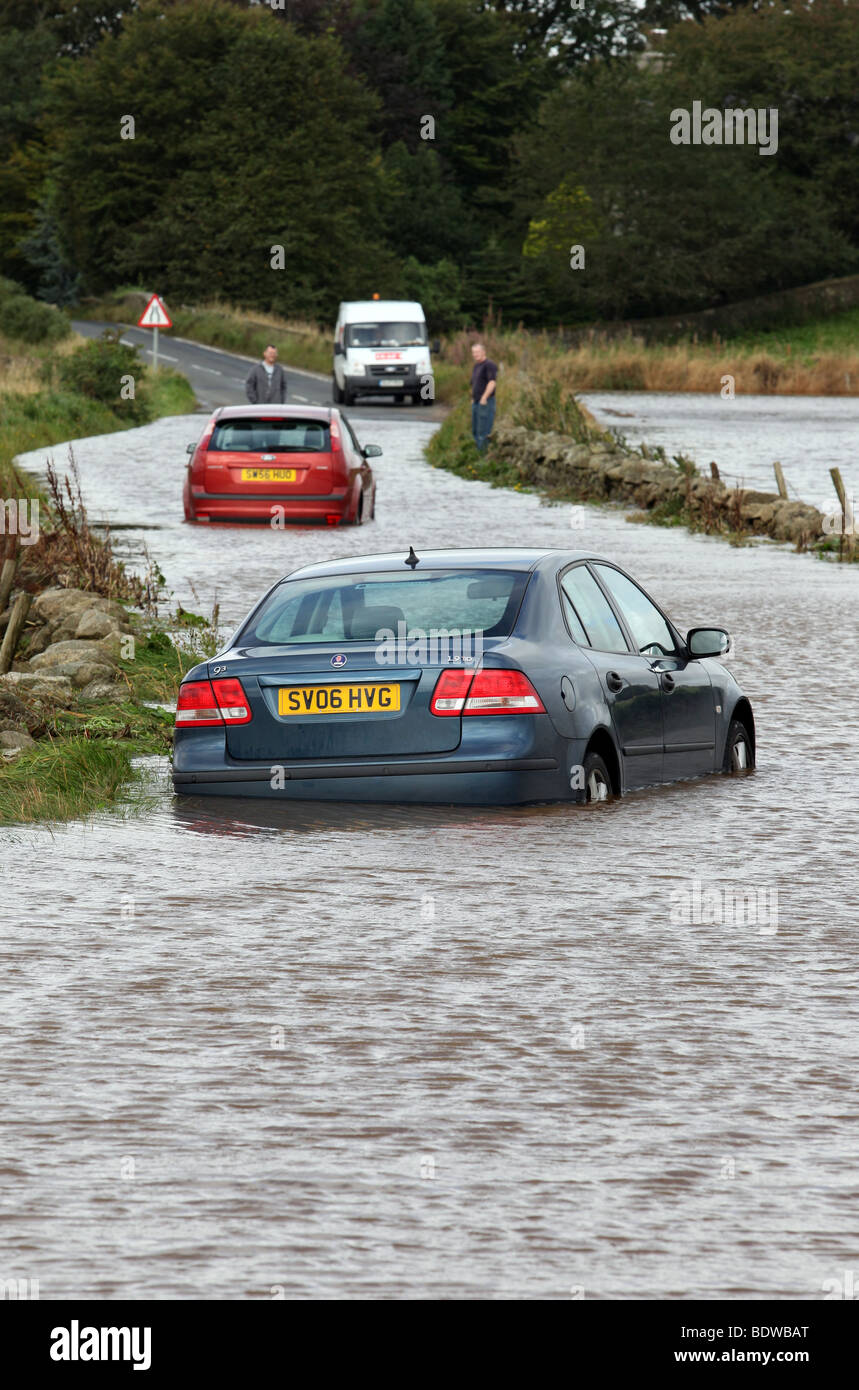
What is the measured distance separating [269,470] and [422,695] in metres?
18.2

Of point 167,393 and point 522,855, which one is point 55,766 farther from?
point 167,393

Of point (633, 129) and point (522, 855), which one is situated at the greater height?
point (633, 129)

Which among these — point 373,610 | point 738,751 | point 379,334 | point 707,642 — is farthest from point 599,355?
point 373,610

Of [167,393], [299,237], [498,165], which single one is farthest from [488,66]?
[167,393]

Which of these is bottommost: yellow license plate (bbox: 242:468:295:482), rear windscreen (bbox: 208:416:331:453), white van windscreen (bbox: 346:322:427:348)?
yellow license plate (bbox: 242:468:295:482)

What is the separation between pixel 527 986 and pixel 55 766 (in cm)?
507

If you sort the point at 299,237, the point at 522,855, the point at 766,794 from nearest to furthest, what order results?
the point at 522,855
the point at 766,794
the point at 299,237

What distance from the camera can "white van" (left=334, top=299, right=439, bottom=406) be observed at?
2409 inches

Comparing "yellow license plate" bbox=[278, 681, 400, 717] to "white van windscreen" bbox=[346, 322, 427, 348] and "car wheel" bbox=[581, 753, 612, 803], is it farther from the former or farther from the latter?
"white van windscreen" bbox=[346, 322, 427, 348]

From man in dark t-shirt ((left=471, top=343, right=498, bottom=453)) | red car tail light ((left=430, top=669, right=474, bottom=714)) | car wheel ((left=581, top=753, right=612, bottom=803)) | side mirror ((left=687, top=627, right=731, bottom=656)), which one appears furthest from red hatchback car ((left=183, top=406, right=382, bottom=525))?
red car tail light ((left=430, top=669, right=474, bottom=714))

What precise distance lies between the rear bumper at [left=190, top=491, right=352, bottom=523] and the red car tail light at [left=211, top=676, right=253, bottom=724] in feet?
58.1

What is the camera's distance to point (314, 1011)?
23.1 feet

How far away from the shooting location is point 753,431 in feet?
168

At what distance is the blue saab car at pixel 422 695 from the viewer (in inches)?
413
